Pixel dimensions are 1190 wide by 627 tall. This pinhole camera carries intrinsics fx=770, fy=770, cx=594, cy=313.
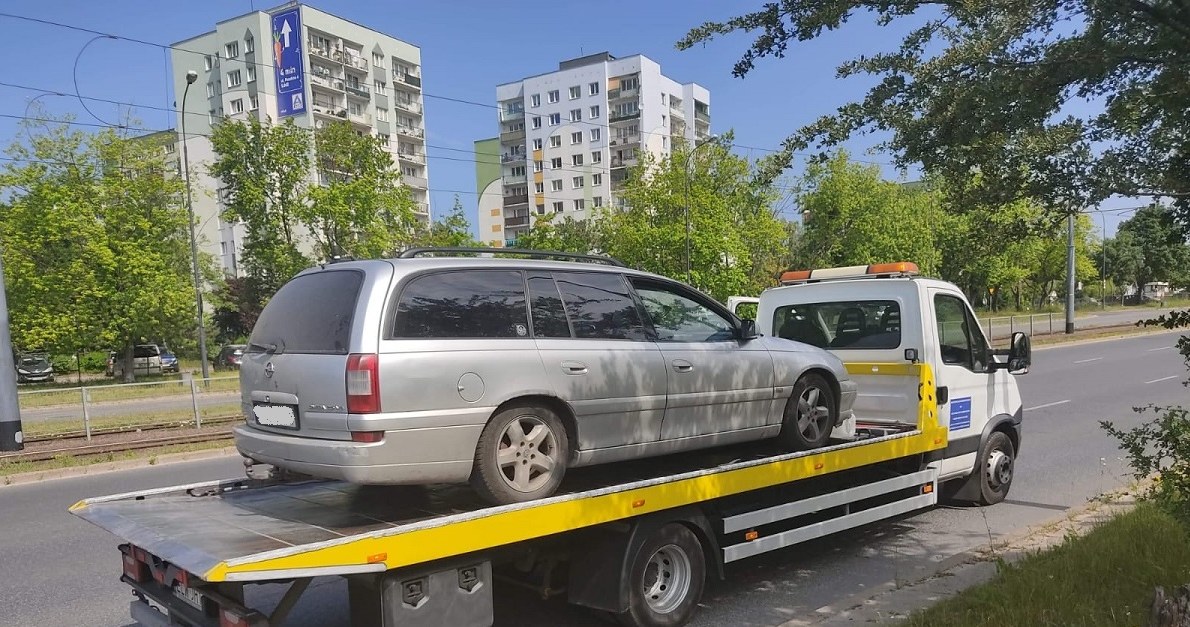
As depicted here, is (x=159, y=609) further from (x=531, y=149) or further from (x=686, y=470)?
(x=531, y=149)

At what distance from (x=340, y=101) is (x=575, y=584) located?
71.3 meters

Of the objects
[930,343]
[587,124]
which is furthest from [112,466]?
[587,124]

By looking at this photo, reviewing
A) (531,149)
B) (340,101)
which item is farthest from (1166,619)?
(531,149)

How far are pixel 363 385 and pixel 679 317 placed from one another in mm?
2367

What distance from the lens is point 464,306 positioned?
4086mm

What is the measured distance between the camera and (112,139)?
36.6m

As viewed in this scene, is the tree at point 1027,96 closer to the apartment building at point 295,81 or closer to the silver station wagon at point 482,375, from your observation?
the silver station wagon at point 482,375

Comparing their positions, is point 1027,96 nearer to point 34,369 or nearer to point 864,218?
point 864,218

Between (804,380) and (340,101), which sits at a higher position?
(340,101)

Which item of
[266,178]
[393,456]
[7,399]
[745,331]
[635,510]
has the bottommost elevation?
[635,510]

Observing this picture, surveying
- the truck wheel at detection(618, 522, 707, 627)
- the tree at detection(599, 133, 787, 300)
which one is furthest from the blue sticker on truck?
the tree at detection(599, 133, 787, 300)

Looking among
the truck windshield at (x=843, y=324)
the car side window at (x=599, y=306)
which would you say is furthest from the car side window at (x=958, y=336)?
the car side window at (x=599, y=306)

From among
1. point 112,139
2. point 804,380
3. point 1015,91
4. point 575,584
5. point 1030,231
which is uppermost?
point 112,139

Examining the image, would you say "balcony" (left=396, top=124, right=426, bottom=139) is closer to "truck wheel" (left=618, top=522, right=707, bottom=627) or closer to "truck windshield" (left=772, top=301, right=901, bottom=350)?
"truck windshield" (left=772, top=301, right=901, bottom=350)
